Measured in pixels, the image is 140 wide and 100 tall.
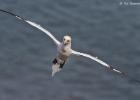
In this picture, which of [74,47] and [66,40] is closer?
[66,40]

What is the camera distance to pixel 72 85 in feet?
210

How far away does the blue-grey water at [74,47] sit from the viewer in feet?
210

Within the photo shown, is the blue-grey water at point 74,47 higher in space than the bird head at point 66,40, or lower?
lower

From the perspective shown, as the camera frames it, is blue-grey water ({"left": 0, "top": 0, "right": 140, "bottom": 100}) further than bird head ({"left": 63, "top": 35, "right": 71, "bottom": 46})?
Yes

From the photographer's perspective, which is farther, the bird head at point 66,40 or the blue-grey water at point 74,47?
the blue-grey water at point 74,47

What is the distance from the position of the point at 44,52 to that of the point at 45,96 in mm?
5062

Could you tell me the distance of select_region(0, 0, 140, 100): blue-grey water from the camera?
64062 mm

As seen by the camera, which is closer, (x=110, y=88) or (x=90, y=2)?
(x=110, y=88)

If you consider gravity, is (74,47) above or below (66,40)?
below

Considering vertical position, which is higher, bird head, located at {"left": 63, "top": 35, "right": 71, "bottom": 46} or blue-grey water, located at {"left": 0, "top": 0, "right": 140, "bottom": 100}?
bird head, located at {"left": 63, "top": 35, "right": 71, "bottom": 46}

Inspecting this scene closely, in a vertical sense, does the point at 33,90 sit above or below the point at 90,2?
below

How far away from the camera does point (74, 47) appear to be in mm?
65312

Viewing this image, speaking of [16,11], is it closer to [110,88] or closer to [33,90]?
[33,90]

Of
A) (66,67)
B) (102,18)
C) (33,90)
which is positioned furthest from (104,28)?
(33,90)
